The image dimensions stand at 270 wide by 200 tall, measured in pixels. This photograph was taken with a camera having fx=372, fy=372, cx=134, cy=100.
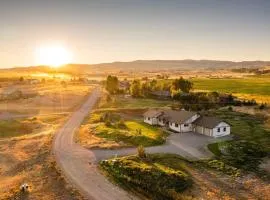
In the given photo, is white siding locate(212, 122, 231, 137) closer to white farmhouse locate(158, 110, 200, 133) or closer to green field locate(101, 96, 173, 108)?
white farmhouse locate(158, 110, 200, 133)

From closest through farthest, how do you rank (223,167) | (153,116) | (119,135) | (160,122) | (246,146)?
(223,167) → (246,146) → (119,135) → (160,122) → (153,116)

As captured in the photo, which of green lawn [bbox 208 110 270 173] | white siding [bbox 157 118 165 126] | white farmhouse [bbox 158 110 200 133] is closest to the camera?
green lawn [bbox 208 110 270 173]

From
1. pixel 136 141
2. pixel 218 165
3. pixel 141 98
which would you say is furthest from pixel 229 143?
pixel 141 98

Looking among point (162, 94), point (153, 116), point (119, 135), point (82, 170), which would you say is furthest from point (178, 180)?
point (162, 94)

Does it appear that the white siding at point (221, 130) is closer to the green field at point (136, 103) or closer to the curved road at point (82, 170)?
the curved road at point (82, 170)

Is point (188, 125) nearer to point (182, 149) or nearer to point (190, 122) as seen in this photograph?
point (190, 122)

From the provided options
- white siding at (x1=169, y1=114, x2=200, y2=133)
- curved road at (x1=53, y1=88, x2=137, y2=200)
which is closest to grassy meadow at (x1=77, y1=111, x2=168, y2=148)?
curved road at (x1=53, y1=88, x2=137, y2=200)
